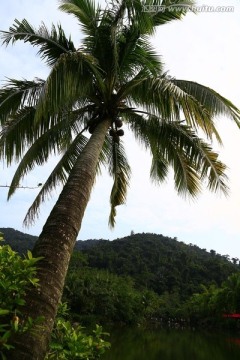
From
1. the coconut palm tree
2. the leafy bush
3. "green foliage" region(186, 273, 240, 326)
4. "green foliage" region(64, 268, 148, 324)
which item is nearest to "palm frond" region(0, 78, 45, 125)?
the coconut palm tree

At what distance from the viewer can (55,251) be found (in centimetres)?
361

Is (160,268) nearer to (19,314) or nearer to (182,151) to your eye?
(182,151)

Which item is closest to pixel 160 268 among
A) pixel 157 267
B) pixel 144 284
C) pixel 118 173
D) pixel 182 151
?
Answer: pixel 157 267

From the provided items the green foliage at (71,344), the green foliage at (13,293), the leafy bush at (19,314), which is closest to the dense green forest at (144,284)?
the green foliage at (71,344)

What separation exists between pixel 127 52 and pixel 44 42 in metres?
1.60

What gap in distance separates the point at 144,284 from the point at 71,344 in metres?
69.1

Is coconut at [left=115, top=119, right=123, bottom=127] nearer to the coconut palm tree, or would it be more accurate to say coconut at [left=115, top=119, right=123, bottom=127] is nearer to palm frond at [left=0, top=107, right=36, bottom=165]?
the coconut palm tree

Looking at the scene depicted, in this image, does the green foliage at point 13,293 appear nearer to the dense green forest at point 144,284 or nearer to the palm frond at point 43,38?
the palm frond at point 43,38

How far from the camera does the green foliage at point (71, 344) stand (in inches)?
117

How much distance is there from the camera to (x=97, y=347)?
3.47 m

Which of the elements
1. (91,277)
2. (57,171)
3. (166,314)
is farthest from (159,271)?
(57,171)

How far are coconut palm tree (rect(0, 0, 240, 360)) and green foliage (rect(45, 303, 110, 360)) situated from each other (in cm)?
129

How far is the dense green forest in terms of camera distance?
137 feet

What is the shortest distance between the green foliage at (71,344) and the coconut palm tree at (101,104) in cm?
129
